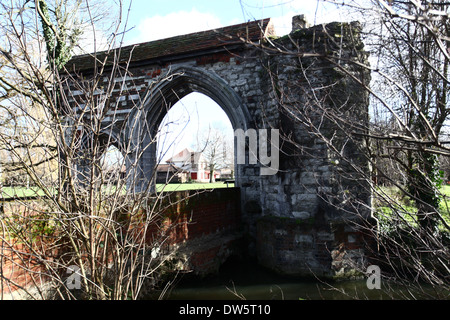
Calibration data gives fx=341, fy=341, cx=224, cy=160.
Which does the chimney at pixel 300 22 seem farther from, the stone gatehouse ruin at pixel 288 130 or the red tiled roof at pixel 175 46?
the red tiled roof at pixel 175 46

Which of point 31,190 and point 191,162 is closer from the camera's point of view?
point 191,162

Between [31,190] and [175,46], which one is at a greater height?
[175,46]

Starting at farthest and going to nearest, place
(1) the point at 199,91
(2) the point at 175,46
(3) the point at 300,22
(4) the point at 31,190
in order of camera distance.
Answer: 1. (1) the point at 199,91
2. (2) the point at 175,46
3. (3) the point at 300,22
4. (4) the point at 31,190

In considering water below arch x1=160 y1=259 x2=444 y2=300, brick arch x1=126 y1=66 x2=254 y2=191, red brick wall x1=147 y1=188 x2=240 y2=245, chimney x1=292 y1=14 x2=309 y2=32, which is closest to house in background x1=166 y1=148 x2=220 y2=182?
red brick wall x1=147 y1=188 x2=240 y2=245

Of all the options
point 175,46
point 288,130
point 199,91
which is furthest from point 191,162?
point 175,46

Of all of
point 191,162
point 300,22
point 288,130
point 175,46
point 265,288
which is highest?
point 300,22

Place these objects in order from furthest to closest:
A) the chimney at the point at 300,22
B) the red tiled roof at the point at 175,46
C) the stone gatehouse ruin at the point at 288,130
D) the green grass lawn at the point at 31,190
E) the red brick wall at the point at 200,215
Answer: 1. the red tiled roof at the point at 175,46
2. the chimney at the point at 300,22
3. the stone gatehouse ruin at the point at 288,130
4. the red brick wall at the point at 200,215
5. the green grass lawn at the point at 31,190

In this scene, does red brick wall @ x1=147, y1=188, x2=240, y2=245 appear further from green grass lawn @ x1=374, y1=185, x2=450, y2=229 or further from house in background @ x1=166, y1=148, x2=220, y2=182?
green grass lawn @ x1=374, y1=185, x2=450, y2=229

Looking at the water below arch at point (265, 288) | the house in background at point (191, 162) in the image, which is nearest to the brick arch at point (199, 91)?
the house in background at point (191, 162)

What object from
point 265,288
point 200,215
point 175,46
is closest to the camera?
point 265,288

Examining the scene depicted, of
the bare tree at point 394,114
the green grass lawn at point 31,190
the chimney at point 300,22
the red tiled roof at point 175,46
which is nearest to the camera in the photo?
the bare tree at point 394,114

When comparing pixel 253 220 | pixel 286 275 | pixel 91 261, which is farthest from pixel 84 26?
pixel 91 261

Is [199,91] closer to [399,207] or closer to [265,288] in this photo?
[265,288]
